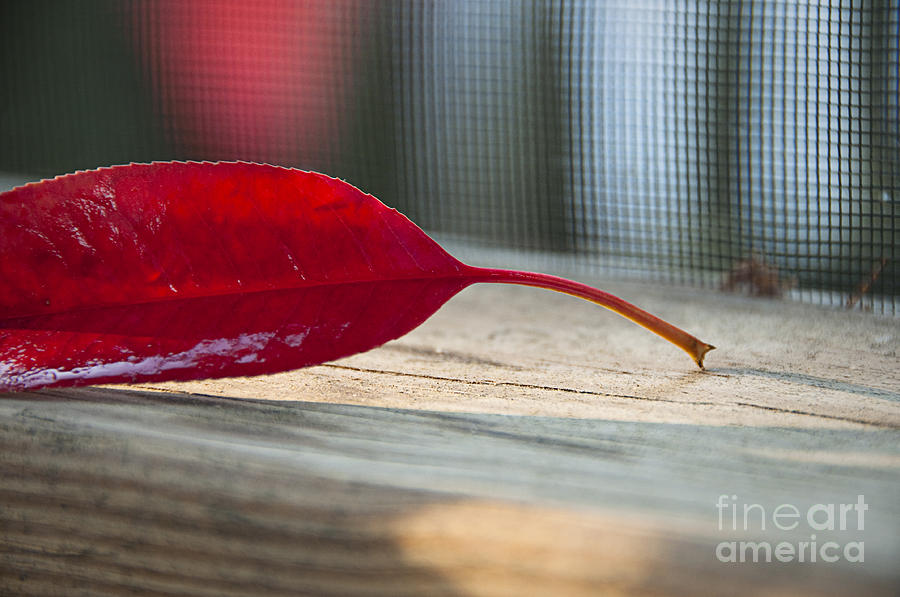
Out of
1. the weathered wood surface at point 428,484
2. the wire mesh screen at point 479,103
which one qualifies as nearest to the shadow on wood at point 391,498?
the weathered wood surface at point 428,484

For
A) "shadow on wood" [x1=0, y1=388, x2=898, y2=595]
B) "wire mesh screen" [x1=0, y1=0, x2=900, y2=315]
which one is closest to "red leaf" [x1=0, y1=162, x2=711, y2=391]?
"shadow on wood" [x1=0, y1=388, x2=898, y2=595]

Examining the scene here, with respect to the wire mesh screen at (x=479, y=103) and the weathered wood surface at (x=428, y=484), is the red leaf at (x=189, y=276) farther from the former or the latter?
the wire mesh screen at (x=479, y=103)

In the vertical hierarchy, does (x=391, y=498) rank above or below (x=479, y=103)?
below

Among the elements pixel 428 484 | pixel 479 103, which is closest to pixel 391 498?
pixel 428 484

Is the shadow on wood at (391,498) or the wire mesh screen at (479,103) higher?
the wire mesh screen at (479,103)

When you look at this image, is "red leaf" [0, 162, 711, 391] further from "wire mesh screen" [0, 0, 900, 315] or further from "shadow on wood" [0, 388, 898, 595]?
"wire mesh screen" [0, 0, 900, 315]

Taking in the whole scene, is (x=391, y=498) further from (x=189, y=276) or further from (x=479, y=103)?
(x=479, y=103)
